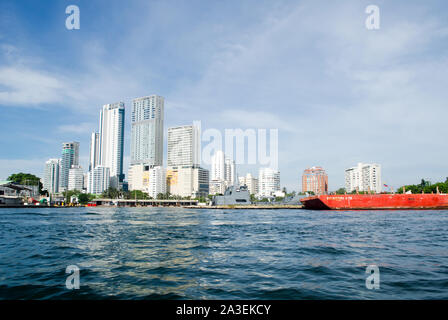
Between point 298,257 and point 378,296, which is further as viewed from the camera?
point 298,257

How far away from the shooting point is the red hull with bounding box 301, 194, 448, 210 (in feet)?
227

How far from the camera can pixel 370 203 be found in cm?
7069

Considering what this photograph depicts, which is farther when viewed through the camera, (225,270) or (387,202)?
(387,202)

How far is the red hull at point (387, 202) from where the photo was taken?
6925 cm

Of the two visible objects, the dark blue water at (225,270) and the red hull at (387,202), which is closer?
the dark blue water at (225,270)

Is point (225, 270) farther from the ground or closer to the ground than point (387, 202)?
farther from the ground

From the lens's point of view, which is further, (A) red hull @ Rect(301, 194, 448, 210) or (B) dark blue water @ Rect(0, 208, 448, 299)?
(A) red hull @ Rect(301, 194, 448, 210)

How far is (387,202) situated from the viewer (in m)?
70.1
